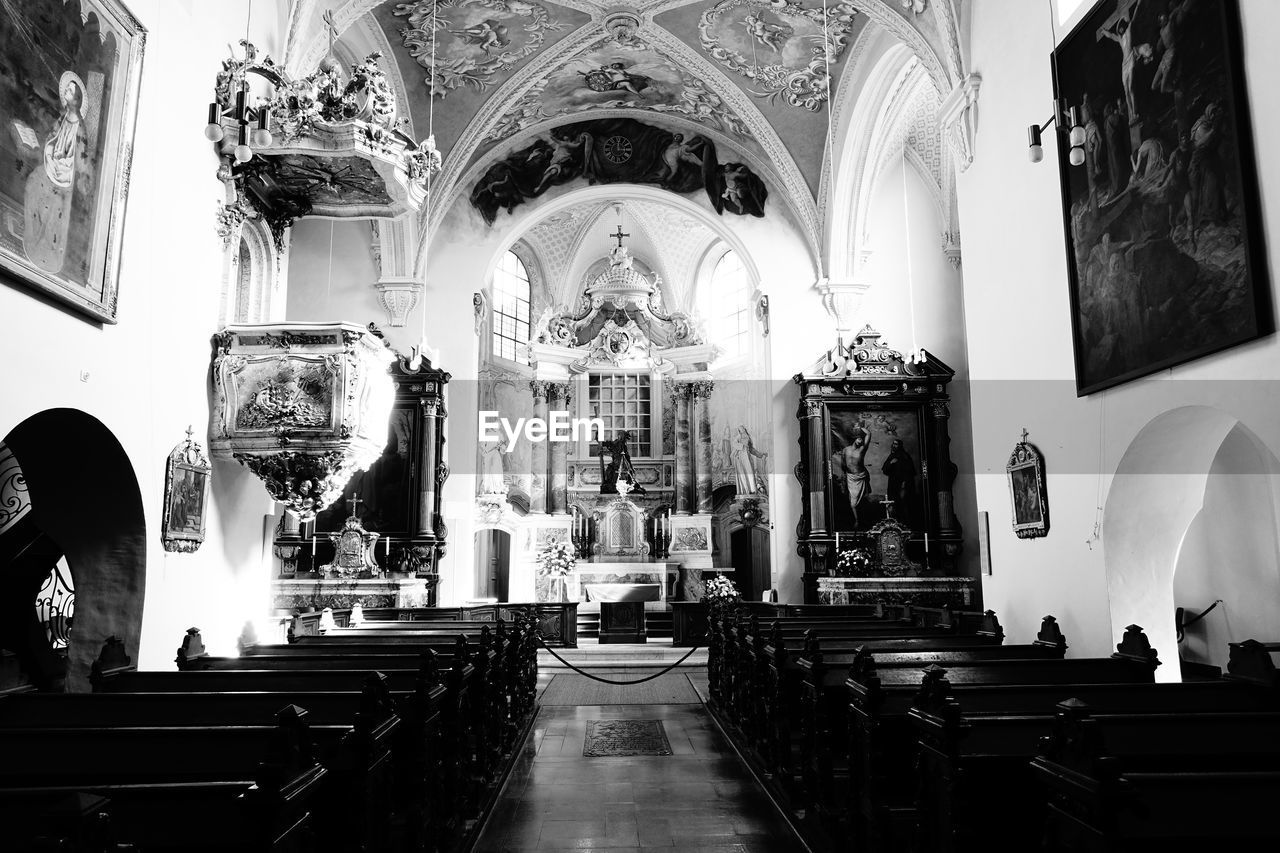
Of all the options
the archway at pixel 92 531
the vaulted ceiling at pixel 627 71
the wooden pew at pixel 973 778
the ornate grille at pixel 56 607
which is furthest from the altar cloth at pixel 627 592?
the wooden pew at pixel 973 778

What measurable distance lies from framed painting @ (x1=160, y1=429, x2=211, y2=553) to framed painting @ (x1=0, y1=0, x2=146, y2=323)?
1.30m

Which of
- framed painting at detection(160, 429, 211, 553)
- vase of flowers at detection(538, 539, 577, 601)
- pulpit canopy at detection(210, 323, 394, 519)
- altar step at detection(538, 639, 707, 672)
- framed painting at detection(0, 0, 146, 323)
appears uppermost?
framed painting at detection(0, 0, 146, 323)

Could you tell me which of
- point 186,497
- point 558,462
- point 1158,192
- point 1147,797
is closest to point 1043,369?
point 1158,192

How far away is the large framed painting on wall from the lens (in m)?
5.44

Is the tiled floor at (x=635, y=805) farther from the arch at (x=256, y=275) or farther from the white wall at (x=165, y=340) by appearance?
the arch at (x=256, y=275)

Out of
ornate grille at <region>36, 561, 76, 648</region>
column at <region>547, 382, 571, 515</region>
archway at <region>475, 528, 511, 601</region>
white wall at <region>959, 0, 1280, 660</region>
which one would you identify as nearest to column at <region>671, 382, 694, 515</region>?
column at <region>547, 382, 571, 515</region>

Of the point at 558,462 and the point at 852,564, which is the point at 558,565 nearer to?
the point at 558,462

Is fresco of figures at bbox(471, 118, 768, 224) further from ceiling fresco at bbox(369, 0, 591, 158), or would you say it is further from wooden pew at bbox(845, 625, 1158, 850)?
wooden pew at bbox(845, 625, 1158, 850)

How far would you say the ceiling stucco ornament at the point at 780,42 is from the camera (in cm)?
1248

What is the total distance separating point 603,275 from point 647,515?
507cm

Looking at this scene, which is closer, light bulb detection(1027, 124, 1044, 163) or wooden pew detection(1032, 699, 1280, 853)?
wooden pew detection(1032, 699, 1280, 853)

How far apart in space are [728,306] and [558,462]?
5173mm

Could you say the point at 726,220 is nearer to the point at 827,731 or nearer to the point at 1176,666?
the point at 1176,666

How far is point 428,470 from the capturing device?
45.2ft
